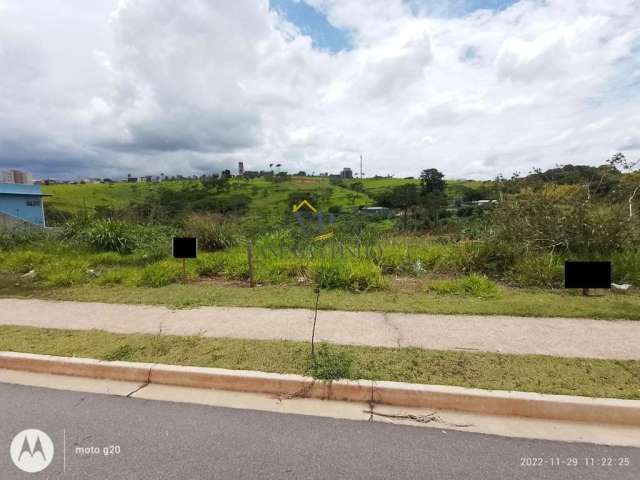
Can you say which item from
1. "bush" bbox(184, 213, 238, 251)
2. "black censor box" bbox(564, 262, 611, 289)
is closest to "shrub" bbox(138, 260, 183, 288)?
"bush" bbox(184, 213, 238, 251)

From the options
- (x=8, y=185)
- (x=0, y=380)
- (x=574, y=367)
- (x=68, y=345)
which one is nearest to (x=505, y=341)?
(x=574, y=367)

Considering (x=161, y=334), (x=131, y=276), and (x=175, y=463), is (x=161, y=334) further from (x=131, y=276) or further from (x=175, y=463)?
(x=131, y=276)

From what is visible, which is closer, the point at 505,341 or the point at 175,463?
the point at 175,463

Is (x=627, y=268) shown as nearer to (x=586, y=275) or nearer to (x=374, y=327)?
(x=586, y=275)

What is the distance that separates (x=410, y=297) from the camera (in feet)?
19.1

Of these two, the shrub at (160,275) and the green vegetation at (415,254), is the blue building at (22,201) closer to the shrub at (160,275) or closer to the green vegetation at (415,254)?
the green vegetation at (415,254)

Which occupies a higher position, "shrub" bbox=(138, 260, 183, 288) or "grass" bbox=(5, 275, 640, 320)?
"shrub" bbox=(138, 260, 183, 288)

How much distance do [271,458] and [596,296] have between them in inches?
233

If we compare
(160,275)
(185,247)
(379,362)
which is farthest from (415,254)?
(160,275)

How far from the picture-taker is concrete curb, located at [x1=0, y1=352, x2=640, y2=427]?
281cm

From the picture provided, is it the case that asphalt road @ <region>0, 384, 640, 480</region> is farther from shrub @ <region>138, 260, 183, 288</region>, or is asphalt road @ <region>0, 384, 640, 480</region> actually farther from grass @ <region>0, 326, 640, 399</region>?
shrub @ <region>138, 260, 183, 288</region>

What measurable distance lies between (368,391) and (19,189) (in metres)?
39.0

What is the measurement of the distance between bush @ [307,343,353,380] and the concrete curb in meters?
0.08

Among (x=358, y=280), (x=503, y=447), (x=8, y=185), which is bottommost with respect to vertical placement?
(x=503, y=447)
